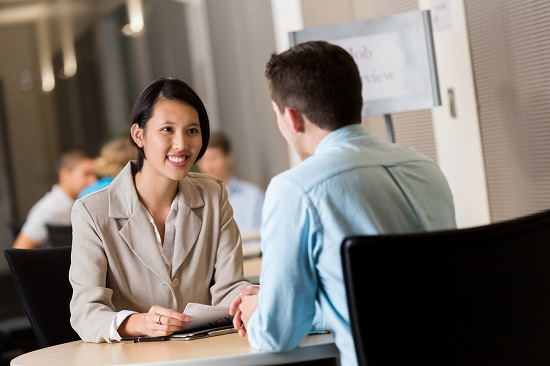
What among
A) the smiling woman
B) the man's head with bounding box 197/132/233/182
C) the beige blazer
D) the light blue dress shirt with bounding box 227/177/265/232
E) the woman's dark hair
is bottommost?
the light blue dress shirt with bounding box 227/177/265/232

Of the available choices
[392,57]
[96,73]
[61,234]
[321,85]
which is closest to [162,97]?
[321,85]

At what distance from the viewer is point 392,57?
419 cm

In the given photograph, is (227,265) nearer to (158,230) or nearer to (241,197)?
(158,230)

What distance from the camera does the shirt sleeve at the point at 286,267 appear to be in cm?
184

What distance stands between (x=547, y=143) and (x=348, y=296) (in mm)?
2502

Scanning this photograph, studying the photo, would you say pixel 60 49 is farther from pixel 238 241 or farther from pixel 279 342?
pixel 279 342

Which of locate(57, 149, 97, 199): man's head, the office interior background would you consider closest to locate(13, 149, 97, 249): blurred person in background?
locate(57, 149, 97, 199): man's head

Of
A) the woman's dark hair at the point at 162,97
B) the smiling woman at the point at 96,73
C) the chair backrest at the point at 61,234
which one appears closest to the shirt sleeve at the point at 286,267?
the woman's dark hair at the point at 162,97

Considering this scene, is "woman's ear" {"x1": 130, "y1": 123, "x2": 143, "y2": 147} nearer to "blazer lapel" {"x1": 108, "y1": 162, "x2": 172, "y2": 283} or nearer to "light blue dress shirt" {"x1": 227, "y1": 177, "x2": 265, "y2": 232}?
"blazer lapel" {"x1": 108, "y1": 162, "x2": 172, "y2": 283}

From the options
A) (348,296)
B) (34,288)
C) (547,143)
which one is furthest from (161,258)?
(547,143)

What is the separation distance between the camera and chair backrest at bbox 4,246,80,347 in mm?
2709

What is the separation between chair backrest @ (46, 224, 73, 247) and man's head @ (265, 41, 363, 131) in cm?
287

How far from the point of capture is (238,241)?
2.78 metres

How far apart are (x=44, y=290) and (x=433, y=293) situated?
1.53 metres
